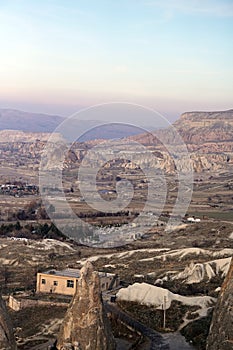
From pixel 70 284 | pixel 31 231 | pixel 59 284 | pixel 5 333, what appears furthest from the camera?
pixel 31 231

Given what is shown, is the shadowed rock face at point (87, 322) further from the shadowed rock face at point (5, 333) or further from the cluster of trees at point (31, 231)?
the cluster of trees at point (31, 231)

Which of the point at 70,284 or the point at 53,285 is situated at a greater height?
the point at 70,284

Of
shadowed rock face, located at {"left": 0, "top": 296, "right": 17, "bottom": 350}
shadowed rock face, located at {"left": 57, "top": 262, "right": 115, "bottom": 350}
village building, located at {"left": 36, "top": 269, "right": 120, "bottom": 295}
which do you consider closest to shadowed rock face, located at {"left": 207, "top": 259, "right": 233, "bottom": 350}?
shadowed rock face, located at {"left": 57, "top": 262, "right": 115, "bottom": 350}

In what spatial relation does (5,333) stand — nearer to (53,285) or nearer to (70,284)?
(70,284)

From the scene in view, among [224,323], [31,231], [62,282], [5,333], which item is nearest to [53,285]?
[62,282]

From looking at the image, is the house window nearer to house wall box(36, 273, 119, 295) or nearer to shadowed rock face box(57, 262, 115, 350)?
house wall box(36, 273, 119, 295)

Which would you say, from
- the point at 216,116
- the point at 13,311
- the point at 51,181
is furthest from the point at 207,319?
the point at 216,116

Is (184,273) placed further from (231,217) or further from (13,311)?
(231,217)
